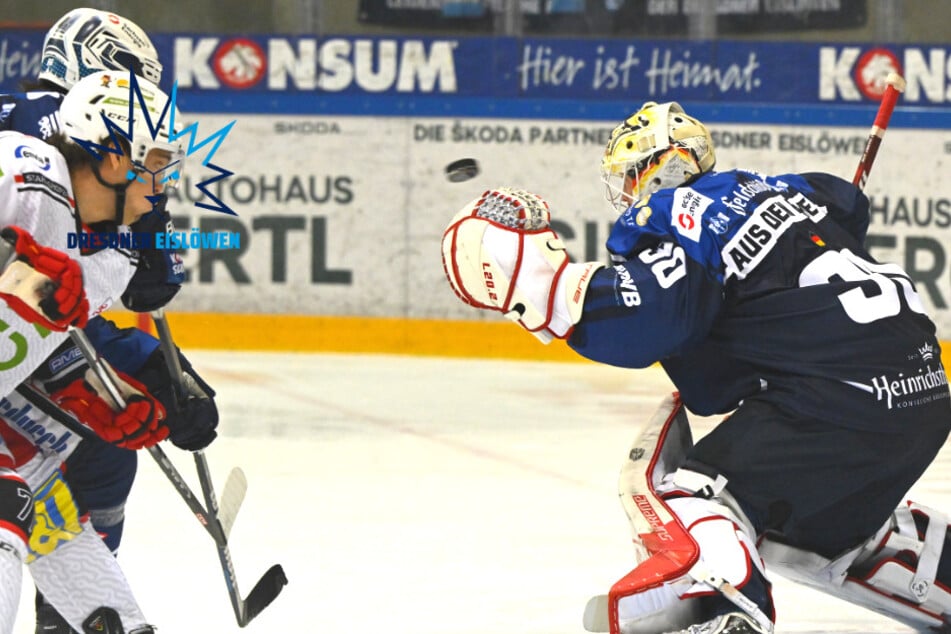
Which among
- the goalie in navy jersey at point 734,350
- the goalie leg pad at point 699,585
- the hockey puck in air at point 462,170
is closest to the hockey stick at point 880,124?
the goalie in navy jersey at point 734,350

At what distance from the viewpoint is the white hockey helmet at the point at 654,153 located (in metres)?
2.86

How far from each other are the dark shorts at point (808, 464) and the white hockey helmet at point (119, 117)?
0.95 meters

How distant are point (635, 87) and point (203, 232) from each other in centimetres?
184

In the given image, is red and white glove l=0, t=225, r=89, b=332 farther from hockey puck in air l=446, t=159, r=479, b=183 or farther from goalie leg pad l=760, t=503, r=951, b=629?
goalie leg pad l=760, t=503, r=951, b=629

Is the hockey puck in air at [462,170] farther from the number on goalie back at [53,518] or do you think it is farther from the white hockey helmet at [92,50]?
the white hockey helmet at [92,50]

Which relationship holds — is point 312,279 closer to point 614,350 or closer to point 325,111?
point 325,111

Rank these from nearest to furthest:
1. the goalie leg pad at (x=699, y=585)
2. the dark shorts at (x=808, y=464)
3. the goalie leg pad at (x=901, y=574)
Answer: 1. the goalie leg pad at (x=699, y=585)
2. the dark shorts at (x=808, y=464)
3. the goalie leg pad at (x=901, y=574)

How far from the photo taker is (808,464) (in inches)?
105

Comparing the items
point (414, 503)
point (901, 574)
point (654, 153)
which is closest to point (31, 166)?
point (654, 153)

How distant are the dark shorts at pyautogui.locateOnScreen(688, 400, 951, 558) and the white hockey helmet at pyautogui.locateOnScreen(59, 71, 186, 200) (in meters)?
0.95

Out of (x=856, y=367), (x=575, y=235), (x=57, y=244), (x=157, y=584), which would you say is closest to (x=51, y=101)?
(x=57, y=244)

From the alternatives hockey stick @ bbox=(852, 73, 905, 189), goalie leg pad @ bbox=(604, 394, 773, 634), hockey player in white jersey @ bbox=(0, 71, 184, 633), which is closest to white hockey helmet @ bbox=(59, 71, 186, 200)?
hockey player in white jersey @ bbox=(0, 71, 184, 633)

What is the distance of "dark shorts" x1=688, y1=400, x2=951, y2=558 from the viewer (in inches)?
105

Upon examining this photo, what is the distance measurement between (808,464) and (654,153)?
56cm
